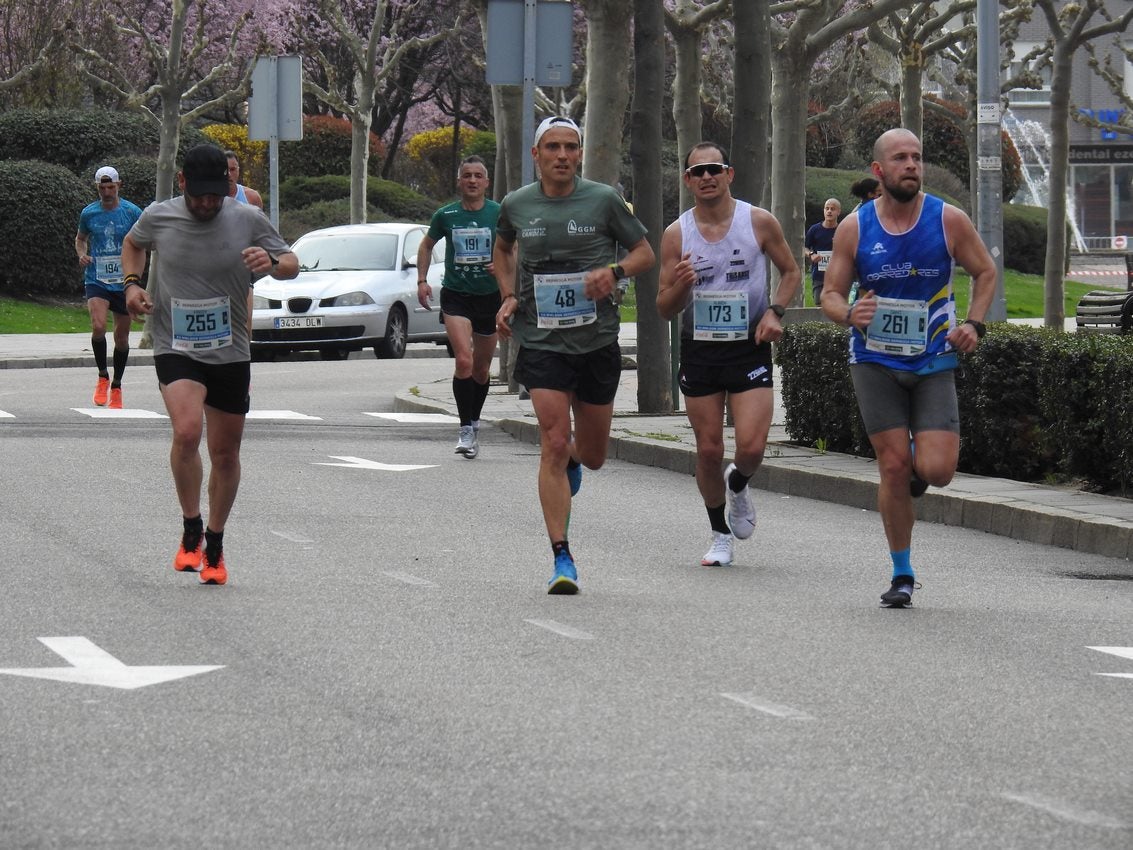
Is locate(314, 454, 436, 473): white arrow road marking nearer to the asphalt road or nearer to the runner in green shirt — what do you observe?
the runner in green shirt

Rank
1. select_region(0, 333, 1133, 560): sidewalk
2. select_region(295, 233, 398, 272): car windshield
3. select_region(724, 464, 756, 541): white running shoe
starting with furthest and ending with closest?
select_region(295, 233, 398, 272): car windshield, select_region(0, 333, 1133, 560): sidewalk, select_region(724, 464, 756, 541): white running shoe

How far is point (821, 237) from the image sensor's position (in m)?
26.5

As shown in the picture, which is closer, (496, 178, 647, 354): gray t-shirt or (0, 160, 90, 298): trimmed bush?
(496, 178, 647, 354): gray t-shirt

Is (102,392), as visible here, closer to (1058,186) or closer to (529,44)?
(529,44)

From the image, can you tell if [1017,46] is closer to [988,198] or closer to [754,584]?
[988,198]

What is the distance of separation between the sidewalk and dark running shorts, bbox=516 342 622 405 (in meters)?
2.71

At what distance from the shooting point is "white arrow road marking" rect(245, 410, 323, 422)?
18.0m

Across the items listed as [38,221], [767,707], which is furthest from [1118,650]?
[38,221]

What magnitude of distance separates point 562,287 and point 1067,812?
4.30 m

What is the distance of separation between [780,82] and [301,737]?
69.5 ft

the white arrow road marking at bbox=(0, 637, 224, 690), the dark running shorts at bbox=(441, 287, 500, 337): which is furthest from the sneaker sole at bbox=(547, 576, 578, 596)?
the dark running shorts at bbox=(441, 287, 500, 337)

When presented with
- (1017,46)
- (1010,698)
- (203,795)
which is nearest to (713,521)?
(1010,698)

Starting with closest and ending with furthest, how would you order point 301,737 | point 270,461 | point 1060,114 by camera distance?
point 301,737 → point 270,461 → point 1060,114

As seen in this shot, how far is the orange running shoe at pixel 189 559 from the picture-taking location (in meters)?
9.16
